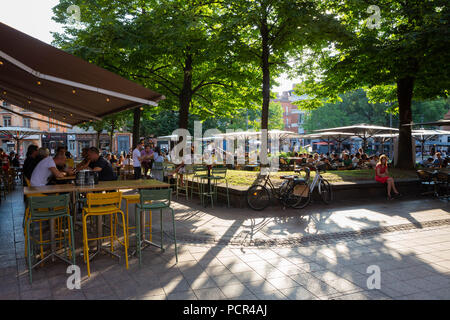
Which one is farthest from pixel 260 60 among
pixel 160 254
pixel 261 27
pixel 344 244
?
pixel 160 254

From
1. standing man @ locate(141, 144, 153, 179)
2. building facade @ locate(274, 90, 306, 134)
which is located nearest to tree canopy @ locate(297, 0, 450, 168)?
standing man @ locate(141, 144, 153, 179)

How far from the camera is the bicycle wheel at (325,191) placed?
9.51 meters

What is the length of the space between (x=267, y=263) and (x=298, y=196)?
441 cm

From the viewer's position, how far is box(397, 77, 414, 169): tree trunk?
1454cm

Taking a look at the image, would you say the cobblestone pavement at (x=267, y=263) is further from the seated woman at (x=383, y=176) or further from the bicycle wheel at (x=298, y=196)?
the seated woman at (x=383, y=176)

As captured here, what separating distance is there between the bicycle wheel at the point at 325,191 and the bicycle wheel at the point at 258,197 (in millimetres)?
1854

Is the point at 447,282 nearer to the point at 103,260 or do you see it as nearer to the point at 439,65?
the point at 103,260

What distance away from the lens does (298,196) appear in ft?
29.1

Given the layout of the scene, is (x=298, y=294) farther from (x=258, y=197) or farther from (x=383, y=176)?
(x=383, y=176)

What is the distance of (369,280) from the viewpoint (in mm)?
4062

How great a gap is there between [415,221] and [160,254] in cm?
608

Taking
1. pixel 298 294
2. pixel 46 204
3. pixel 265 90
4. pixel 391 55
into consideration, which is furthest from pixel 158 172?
pixel 391 55

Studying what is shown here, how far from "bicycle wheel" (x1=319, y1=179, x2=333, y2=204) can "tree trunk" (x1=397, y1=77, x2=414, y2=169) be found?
24.2 feet
